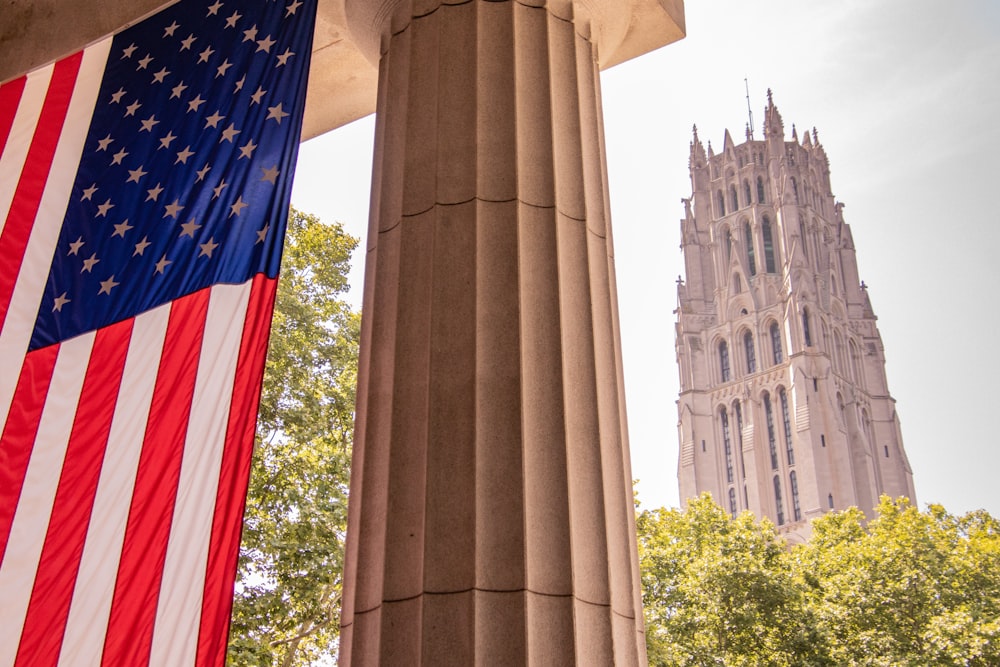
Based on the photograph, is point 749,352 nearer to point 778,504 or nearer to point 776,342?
point 776,342

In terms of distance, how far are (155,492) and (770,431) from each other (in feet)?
363

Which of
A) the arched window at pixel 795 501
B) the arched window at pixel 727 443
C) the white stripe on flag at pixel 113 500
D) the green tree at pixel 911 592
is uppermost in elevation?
the arched window at pixel 727 443

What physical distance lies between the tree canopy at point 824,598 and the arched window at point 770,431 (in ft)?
209

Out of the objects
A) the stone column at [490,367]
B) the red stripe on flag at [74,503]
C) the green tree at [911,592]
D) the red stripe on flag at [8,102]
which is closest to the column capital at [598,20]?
the stone column at [490,367]

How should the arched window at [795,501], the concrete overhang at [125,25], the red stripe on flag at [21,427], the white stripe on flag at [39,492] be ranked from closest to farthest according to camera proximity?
the white stripe on flag at [39,492], the red stripe on flag at [21,427], the concrete overhang at [125,25], the arched window at [795,501]

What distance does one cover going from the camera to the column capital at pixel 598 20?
6.51 m

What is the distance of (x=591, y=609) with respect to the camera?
4.64 metres

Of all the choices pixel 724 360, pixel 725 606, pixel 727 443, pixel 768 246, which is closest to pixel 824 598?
pixel 725 606

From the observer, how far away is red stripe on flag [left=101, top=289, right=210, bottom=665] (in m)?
6.00

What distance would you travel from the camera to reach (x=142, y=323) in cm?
732

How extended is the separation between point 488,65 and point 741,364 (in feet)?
374

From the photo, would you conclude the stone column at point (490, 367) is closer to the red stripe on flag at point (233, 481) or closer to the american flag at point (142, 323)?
the red stripe on flag at point (233, 481)

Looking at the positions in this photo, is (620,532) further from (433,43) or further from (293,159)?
(293,159)

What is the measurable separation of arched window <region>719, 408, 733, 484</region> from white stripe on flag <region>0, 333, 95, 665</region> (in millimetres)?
110309
